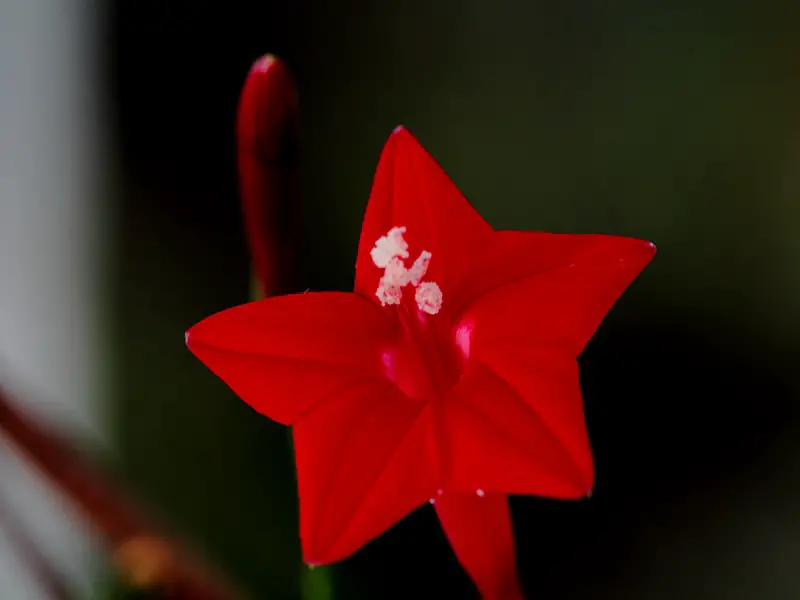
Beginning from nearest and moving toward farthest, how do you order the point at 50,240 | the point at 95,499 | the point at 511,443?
the point at 511,443
the point at 95,499
the point at 50,240

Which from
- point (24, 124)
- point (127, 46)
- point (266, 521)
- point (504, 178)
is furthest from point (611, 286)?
Result: point (24, 124)

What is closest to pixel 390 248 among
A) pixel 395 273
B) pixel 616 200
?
pixel 395 273

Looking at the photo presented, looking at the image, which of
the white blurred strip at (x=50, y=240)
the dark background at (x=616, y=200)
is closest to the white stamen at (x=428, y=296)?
the dark background at (x=616, y=200)

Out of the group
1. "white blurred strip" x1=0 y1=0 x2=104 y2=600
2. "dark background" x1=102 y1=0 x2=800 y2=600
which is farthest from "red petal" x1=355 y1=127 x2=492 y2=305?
"white blurred strip" x1=0 y1=0 x2=104 y2=600

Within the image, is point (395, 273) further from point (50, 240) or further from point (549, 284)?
point (50, 240)

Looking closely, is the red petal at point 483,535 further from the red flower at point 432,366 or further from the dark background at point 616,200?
the dark background at point 616,200

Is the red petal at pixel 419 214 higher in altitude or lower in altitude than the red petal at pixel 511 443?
higher
